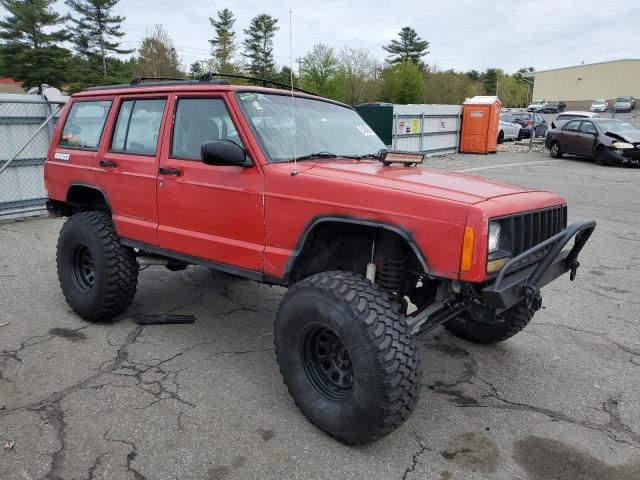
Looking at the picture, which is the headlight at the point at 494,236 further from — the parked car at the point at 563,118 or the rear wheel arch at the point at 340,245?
the parked car at the point at 563,118

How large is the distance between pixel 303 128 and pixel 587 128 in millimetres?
17590

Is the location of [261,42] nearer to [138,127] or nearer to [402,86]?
[402,86]

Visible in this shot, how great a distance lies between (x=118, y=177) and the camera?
415cm

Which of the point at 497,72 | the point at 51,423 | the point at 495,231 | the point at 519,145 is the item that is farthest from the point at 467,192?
the point at 497,72

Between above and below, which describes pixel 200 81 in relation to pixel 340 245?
above

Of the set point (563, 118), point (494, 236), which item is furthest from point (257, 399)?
point (563, 118)

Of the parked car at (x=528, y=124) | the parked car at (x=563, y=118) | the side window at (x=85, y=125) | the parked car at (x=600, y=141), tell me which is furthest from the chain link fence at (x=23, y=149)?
the parked car at (x=528, y=124)

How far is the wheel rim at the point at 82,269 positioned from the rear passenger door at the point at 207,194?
3.50 ft

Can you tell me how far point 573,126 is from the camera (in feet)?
61.1

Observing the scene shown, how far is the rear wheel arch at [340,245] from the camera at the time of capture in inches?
116

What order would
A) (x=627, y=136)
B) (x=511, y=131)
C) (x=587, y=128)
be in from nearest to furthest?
(x=627, y=136) → (x=587, y=128) → (x=511, y=131)

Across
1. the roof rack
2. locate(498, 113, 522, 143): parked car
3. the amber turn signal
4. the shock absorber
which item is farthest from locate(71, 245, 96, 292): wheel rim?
locate(498, 113, 522, 143): parked car

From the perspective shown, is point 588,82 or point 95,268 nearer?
point 95,268

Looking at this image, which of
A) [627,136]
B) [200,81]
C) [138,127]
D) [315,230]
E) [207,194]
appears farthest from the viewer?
[627,136]
